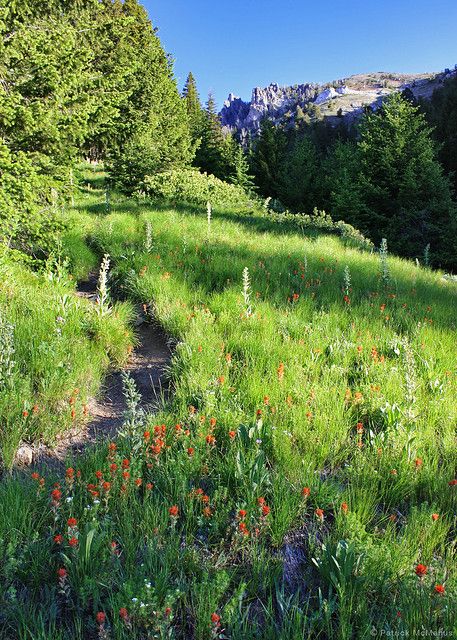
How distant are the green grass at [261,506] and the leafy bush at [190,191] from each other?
42.8 feet

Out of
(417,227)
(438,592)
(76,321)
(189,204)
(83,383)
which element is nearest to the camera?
(438,592)

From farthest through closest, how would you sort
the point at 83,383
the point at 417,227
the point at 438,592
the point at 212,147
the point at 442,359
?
the point at 212,147, the point at 417,227, the point at 442,359, the point at 83,383, the point at 438,592

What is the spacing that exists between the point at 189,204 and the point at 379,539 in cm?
1482

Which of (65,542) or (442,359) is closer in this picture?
(65,542)

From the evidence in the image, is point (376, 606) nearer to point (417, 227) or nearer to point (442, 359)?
point (442, 359)

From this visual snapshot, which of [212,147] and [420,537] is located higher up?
[212,147]

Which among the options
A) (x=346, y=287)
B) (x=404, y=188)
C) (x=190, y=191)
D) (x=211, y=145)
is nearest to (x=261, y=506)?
(x=346, y=287)

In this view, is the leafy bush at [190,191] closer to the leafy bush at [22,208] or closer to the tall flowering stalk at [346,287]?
the leafy bush at [22,208]

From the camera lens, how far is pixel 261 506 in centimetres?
220

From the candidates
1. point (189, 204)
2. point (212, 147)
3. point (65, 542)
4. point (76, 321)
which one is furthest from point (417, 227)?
point (65, 542)

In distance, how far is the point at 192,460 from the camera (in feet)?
8.40

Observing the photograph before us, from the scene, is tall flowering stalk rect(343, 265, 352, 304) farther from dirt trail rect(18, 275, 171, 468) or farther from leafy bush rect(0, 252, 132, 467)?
leafy bush rect(0, 252, 132, 467)

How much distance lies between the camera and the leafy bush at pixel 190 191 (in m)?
16.5

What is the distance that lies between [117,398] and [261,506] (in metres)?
2.09
